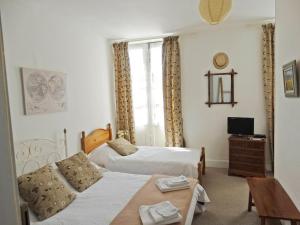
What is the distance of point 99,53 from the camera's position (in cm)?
437

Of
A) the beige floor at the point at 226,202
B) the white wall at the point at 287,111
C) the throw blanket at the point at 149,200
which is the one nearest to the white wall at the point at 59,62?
the throw blanket at the point at 149,200

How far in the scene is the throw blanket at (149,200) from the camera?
1.93 m

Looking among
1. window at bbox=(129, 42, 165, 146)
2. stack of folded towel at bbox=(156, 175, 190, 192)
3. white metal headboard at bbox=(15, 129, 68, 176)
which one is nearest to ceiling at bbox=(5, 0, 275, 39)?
window at bbox=(129, 42, 165, 146)

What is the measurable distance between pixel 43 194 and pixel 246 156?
320 cm

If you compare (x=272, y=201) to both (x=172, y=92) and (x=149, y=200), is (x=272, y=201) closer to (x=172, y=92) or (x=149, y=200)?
(x=149, y=200)

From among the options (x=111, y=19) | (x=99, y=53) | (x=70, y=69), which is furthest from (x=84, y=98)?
(x=111, y=19)

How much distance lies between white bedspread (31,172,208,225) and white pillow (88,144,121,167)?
→ 0.61 metres

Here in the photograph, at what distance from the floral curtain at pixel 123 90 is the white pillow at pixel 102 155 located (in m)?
1.03

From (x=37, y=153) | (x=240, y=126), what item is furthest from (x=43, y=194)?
(x=240, y=126)

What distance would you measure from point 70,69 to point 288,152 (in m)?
3.05

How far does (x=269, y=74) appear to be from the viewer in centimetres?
399

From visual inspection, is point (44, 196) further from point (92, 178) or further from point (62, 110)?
point (62, 110)

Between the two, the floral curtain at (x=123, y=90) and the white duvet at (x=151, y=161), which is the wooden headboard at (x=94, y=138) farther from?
the floral curtain at (x=123, y=90)

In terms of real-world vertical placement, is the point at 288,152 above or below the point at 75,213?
above
